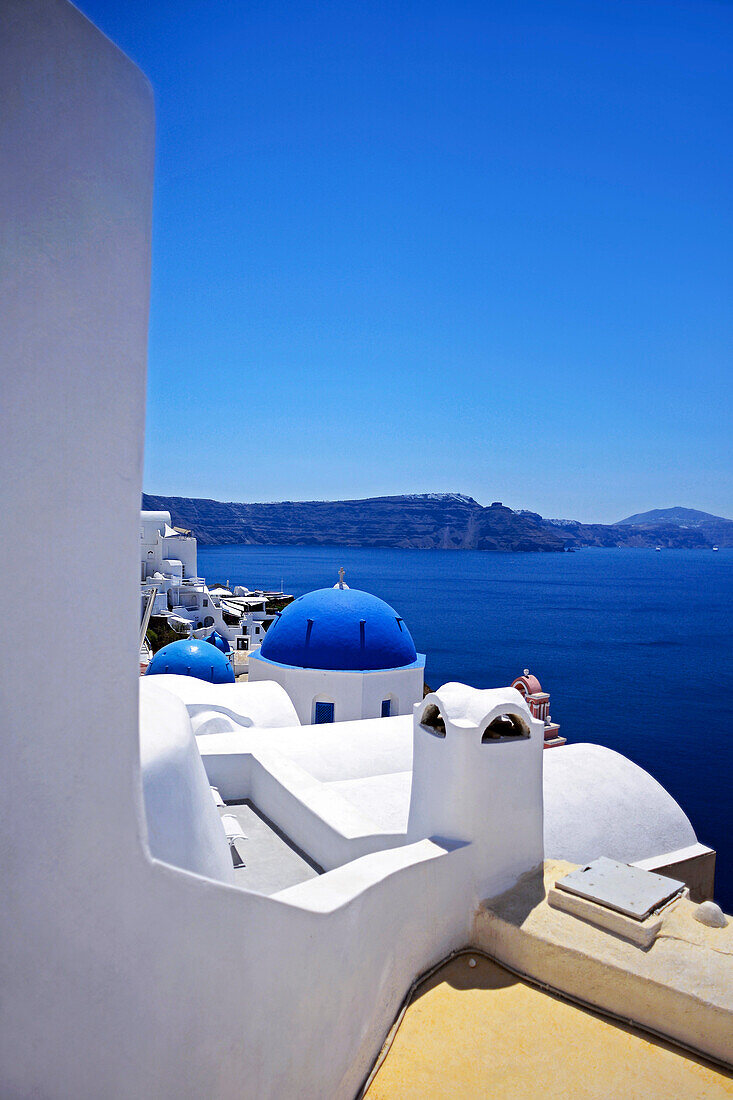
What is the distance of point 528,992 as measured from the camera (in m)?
5.50

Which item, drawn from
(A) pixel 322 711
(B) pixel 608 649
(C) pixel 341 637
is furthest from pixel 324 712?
(B) pixel 608 649

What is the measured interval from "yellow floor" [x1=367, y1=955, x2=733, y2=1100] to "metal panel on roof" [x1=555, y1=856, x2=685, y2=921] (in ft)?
2.58

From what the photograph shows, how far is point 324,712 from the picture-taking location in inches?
641

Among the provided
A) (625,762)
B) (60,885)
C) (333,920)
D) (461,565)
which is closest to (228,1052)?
(333,920)

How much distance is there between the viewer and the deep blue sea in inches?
1288

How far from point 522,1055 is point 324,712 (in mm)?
11517

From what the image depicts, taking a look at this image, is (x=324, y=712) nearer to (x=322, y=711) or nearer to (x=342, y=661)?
(x=322, y=711)

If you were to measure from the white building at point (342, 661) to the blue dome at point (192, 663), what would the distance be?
2284 mm

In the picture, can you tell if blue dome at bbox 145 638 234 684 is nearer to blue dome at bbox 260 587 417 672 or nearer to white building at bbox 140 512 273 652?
blue dome at bbox 260 587 417 672

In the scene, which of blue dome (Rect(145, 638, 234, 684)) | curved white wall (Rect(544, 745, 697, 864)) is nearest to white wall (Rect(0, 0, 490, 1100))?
curved white wall (Rect(544, 745, 697, 864))

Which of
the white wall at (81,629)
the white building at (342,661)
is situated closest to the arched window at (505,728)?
the white wall at (81,629)

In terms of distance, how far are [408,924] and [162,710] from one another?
2516 mm

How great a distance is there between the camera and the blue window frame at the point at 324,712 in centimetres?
1619

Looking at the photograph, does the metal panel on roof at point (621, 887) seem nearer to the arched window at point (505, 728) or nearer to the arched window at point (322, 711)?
the arched window at point (505, 728)
